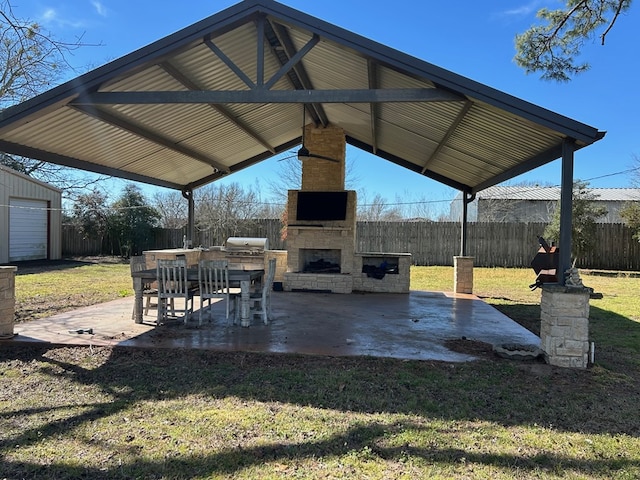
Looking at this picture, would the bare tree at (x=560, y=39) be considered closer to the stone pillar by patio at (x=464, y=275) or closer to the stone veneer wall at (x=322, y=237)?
the stone pillar by patio at (x=464, y=275)

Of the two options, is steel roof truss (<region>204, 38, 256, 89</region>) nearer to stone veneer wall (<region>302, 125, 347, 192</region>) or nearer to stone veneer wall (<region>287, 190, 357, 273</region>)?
stone veneer wall (<region>287, 190, 357, 273</region>)

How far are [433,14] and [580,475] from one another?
30.6 feet

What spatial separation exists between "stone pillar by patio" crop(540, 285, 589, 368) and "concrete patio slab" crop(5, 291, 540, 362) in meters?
0.84

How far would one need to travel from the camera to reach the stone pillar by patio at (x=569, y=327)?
4.32 meters

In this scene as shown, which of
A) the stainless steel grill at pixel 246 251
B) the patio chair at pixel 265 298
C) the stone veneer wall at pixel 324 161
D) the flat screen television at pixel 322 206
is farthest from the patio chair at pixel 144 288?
the stone veneer wall at pixel 324 161

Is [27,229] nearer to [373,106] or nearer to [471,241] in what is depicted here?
[373,106]

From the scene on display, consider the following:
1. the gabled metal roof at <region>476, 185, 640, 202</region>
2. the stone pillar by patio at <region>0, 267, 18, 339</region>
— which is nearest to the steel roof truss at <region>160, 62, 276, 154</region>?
the stone pillar by patio at <region>0, 267, 18, 339</region>

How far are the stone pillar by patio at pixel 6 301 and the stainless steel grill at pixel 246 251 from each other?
5.56m

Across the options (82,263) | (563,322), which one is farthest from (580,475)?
(82,263)

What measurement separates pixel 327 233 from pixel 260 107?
3.44 meters

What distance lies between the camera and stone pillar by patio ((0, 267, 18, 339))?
16.4 ft

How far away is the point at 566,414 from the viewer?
3.23 meters

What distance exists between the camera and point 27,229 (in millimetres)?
15547

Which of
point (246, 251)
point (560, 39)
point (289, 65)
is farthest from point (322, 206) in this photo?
point (289, 65)
